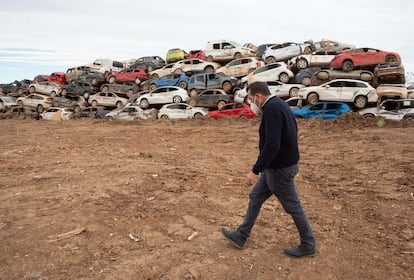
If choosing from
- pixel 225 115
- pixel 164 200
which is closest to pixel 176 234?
pixel 164 200

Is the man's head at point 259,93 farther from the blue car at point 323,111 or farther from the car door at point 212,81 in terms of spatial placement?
the car door at point 212,81

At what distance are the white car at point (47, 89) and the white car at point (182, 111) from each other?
41.8 ft

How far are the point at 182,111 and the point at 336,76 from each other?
883 cm

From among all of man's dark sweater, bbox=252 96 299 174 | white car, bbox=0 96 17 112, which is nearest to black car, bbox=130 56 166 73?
white car, bbox=0 96 17 112

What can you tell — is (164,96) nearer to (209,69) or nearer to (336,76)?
(209,69)

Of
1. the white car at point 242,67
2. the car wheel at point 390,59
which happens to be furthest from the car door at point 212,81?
the car wheel at point 390,59

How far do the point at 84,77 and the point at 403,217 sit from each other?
27.4m

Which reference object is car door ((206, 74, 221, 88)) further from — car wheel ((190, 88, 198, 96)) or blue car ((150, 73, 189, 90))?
blue car ((150, 73, 189, 90))

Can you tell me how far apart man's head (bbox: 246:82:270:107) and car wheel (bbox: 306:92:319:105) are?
1370 cm

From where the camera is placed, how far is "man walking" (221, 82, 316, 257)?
10.6 ft

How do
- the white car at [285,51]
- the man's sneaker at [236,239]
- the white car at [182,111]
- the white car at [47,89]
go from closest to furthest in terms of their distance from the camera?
the man's sneaker at [236,239]
the white car at [182,111]
the white car at [285,51]
the white car at [47,89]

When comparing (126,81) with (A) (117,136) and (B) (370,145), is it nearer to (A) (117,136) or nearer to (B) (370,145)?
(A) (117,136)

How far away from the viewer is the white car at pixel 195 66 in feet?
81.8

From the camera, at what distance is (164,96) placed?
67.1 feet
